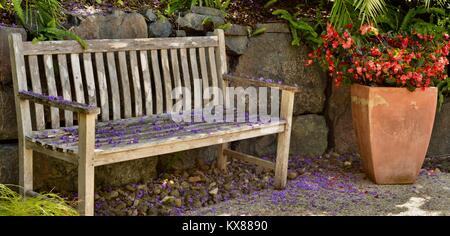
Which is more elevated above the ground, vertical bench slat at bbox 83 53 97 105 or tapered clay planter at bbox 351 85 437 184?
vertical bench slat at bbox 83 53 97 105

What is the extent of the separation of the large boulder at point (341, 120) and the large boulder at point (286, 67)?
99mm

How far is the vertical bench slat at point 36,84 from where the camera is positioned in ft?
13.6

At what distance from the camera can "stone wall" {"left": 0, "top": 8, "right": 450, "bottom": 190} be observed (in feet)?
14.5

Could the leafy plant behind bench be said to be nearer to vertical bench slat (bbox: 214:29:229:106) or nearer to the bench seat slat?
the bench seat slat

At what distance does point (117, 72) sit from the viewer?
16.1 ft

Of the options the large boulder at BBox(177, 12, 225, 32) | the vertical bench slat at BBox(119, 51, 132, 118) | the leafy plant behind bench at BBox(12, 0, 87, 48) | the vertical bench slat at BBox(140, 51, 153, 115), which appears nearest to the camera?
the leafy plant behind bench at BBox(12, 0, 87, 48)

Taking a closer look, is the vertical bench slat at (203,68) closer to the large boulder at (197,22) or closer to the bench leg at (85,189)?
the large boulder at (197,22)

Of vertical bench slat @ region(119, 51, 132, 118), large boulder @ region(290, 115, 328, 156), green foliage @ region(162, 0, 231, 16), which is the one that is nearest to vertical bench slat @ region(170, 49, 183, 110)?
vertical bench slat @ region(119, 51, 132, 118)

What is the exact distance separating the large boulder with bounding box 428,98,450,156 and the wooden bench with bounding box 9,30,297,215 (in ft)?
5.72

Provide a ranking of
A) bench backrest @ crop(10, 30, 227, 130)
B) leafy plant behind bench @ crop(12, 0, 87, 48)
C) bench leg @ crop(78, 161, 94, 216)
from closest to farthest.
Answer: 1. bench leg @ crop(78, 161, 94, 216)
2. bench backrest @ crop(10, 30, 227, 130)
3. leafy plant behind bench @ crop(12, 0, 87, 48)

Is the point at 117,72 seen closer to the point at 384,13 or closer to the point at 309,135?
the point at 309,135

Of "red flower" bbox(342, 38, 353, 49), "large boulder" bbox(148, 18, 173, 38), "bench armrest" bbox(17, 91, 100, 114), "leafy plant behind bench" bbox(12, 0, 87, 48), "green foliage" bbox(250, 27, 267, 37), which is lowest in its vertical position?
"bench armrest" bbox(17, 91, 100, 114)

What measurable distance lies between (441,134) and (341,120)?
895 millimetres

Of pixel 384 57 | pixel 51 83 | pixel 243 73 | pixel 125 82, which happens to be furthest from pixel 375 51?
pixel 51 83
